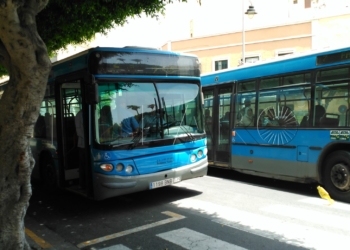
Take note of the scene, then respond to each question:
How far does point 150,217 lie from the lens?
6152 millimetres

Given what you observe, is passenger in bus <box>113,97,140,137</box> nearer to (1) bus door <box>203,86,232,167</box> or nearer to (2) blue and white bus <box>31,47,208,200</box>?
(2) blue and white bus <box>31,47,208,200</box>

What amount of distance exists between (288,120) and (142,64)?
11.0 ft

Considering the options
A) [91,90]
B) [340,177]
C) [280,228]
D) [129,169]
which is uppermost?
[91,90]

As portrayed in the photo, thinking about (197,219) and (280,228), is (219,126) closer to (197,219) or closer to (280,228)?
(197,219)

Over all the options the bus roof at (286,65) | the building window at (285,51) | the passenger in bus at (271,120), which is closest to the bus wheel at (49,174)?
the bus roof at (286,65)

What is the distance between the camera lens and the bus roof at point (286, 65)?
684cm

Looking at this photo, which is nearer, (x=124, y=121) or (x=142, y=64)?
(x=124, y=121)

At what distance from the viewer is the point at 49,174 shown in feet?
27.3

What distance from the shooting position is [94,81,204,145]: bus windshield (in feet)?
20.4

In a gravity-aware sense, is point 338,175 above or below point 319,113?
below

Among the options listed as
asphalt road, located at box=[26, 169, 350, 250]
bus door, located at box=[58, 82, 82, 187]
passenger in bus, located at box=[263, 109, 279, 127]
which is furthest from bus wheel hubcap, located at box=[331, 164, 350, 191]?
bus door, located at box=[58, 82, 82, 187]

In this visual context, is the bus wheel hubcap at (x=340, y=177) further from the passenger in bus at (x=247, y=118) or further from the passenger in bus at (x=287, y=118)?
the passenger in bus at (x=247, y=118)

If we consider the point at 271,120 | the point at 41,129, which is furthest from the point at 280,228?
the point at 41,129

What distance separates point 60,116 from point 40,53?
11.6ft
